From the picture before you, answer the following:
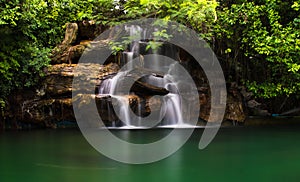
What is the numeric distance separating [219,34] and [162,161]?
5.07 meters

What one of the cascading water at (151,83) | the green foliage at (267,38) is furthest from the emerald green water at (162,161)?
the green foliage at (267,38)

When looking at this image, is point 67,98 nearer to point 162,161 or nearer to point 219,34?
point 162,161

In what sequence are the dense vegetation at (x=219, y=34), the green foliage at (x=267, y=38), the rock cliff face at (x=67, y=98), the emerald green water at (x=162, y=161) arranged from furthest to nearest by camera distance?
the rock cliff face at (x=67, y=98)
the green foliage at (x=267, y=38)
the dense vegetation at (x=219, y=34)
the emerald green water at (x=162, y=161)

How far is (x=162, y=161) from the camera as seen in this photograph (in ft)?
18.1

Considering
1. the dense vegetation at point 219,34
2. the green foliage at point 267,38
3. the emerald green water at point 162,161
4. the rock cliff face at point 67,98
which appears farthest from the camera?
the rock cliff face at point 67,98

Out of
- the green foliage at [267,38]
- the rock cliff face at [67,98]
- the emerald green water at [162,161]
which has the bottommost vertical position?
the emerald green water at [162,161]

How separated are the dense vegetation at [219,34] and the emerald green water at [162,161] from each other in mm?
2058

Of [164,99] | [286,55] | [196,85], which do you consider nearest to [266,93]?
[286,55]

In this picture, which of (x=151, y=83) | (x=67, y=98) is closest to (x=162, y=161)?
(x=151, y=83)

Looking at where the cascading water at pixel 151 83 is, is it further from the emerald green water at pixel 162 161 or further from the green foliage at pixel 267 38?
the green foliage at pixel 267 38

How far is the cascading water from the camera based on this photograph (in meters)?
9.01

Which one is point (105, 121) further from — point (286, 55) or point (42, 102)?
point (286, 55)

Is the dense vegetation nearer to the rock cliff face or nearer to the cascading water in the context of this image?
the rock cliff face

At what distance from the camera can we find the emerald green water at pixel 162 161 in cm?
456
